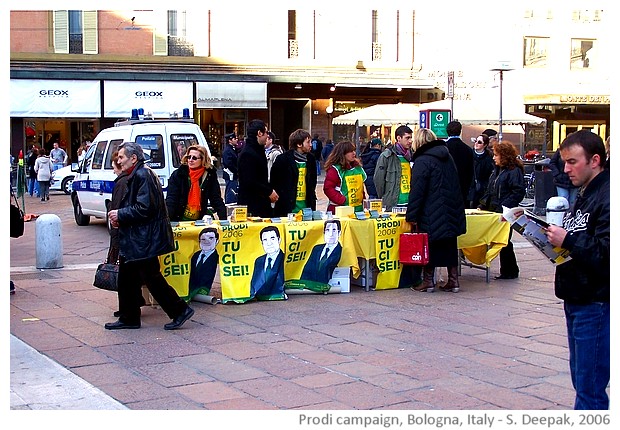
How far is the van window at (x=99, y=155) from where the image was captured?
1619cm

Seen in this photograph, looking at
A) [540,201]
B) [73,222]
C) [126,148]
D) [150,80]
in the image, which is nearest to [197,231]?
[126,148]

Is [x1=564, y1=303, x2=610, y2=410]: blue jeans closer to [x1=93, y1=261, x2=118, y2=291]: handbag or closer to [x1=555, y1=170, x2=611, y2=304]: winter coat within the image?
[x1=555, y1=170, x2=611, y2=304]: winter coat

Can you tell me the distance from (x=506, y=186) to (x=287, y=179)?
2.61 meters

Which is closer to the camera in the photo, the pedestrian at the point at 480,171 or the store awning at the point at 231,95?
the pedestrian at the point at 480,171

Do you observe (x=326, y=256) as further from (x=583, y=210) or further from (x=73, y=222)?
(x=73, y=222)

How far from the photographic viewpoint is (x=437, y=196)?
30.6 feet

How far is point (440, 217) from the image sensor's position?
30.6 ft

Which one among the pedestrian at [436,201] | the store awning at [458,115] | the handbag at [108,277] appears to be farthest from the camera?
the store awning at [458,115]

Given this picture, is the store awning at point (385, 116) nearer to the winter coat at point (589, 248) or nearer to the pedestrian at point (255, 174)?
the pedestrian at point (255, 174)

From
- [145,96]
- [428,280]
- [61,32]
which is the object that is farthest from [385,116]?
[428,280]

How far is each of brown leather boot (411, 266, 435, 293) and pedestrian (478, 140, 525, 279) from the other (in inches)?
45.3

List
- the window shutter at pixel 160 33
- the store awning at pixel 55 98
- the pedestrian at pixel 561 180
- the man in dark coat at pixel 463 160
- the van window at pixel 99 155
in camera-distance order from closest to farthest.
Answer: the man in dark coat at pixel 463 160 < the pedestrian at pixel 561 180 < the van window at pixel 99 155 < the store awning at pixel 55 98 < the window shutter at pixel 160 33

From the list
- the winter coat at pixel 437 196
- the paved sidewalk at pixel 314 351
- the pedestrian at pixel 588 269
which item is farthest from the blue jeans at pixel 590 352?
the winter coat at pixel 437 196

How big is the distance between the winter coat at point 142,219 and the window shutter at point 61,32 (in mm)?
27075
